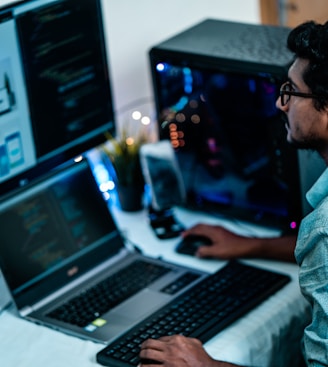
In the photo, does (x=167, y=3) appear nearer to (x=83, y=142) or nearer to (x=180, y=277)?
(x=83, y=142)

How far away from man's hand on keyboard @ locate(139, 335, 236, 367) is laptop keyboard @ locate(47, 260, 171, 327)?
207 millimetres

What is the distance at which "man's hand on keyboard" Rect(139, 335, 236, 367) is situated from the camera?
5.35 ft

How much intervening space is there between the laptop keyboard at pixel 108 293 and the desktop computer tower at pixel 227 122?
12.6 inches

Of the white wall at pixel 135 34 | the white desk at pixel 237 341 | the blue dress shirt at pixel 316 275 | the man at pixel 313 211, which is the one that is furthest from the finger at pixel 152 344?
the white wall at pixel 135 34

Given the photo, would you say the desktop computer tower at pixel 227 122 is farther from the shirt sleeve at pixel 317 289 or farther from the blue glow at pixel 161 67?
the shirt sleeve at pixel 317 289

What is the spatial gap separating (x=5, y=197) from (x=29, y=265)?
0.51 feet

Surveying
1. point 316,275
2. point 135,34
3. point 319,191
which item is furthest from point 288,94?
point 135,34

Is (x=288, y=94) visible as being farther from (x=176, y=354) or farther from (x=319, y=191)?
(x=176, y=354)

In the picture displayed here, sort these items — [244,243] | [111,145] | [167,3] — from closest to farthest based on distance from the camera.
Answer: [244,243] → [111,145] → [167,3]

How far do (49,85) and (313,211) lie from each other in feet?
2.31

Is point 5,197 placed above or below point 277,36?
below

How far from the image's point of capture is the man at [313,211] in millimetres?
1526

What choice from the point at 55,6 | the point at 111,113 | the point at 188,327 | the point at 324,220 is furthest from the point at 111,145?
the point at 324,220

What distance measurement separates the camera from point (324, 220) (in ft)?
4.97
